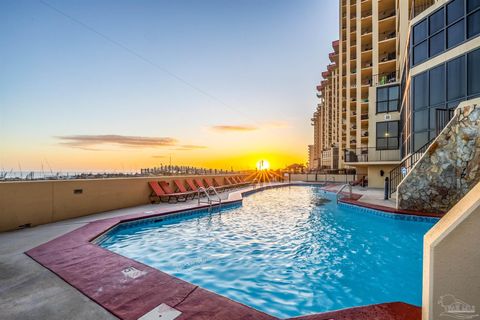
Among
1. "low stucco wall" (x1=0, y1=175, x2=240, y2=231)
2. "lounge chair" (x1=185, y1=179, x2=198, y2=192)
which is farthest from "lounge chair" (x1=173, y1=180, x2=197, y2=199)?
"low stucco wall" (x1=0, y1=175, x2=240, y2=231)

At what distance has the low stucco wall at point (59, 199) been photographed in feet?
19.6

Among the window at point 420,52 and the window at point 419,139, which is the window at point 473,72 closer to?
the window at point 420,52

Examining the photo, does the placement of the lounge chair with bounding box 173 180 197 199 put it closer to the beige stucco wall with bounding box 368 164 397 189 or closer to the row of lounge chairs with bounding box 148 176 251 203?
the row of lounge chairs with bounding box 148 176 251 203

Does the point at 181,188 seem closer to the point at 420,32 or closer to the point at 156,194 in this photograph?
the point at 156,194

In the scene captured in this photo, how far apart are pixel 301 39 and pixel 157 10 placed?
11.1 metres

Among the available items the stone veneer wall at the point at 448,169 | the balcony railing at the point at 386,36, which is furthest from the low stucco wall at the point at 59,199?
the balcony railing at the point at 386,36

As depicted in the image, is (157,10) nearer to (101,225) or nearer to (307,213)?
(101,225)

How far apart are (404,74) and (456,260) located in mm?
17640

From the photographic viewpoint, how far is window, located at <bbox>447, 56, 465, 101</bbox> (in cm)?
939

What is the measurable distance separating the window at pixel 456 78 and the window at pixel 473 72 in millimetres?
220

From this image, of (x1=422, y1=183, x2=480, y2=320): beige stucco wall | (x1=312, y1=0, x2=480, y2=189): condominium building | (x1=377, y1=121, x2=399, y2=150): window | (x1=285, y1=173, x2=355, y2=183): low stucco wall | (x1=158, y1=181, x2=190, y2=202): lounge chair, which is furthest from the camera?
(x1=285, y1=173, x2=355, y2=183): low stucco wall

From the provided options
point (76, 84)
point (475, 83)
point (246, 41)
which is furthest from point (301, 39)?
point (76, 84)

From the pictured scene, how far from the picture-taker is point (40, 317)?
8.30 ft

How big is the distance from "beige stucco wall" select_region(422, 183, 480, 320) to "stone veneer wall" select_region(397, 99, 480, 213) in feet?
24.5
